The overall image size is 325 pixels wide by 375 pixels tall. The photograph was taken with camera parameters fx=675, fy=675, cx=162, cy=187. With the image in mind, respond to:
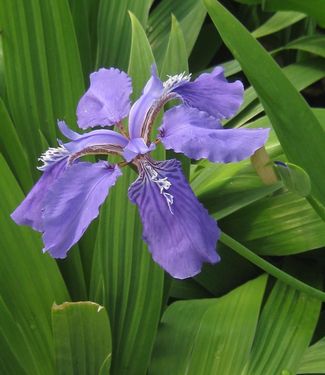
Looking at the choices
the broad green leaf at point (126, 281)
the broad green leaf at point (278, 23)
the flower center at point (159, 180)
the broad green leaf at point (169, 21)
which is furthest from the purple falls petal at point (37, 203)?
the broad green leaf at point (278, 23)

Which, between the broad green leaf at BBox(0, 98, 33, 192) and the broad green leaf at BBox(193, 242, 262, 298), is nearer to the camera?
the broad green leaf at BBox(0, 98, 33, 192)

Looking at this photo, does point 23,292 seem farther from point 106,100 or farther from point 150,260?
point 106,100

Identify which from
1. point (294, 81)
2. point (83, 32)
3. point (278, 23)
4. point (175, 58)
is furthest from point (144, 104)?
point (278, 23)

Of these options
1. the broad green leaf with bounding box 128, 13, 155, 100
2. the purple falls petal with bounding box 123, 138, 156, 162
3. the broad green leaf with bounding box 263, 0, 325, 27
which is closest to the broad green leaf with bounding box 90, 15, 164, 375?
the broad green leaf with bounding box 128, 13, 155, 100

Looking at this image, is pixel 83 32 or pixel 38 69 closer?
pixel 38 69

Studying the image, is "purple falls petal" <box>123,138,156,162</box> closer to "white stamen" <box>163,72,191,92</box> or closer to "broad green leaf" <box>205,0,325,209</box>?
"white stamen" <box>163,72,191,92</box>

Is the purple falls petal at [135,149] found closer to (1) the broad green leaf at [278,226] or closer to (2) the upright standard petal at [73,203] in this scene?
(2) the upright standard petal at [73,203]

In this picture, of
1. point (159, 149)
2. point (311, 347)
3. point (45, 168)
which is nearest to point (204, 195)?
point (159, 149)

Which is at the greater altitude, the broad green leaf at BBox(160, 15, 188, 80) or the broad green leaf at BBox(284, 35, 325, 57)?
the broad green leaf at BBox(160, 15, 188, 80)
